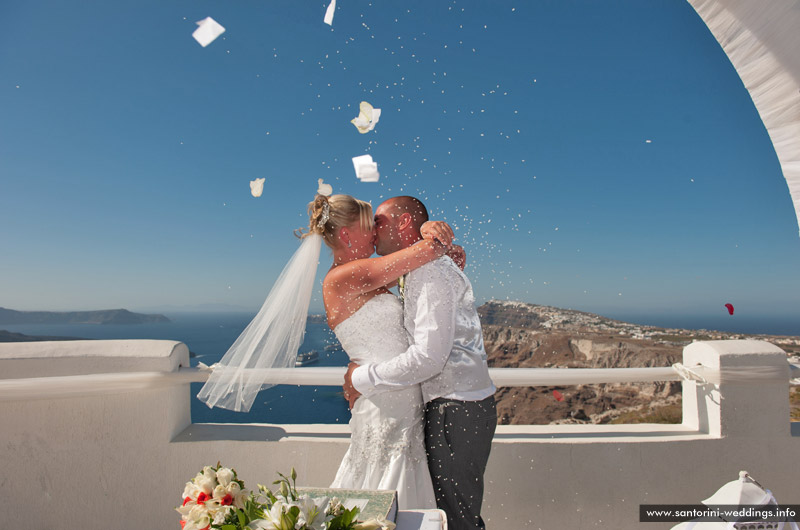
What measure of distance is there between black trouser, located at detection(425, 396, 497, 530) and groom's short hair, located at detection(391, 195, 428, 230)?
791 millimetres

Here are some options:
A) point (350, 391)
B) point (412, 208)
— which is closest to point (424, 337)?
point (350, 391)

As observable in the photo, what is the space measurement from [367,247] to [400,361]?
0.56m

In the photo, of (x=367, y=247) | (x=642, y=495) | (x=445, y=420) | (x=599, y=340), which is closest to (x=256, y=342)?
(x=367, y=247)

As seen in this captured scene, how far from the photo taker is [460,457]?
6.15 ft

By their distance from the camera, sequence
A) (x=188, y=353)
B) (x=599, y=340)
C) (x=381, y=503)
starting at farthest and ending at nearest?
(x=599, y=340)
(x=188, y=353)
(x=381, y=503)

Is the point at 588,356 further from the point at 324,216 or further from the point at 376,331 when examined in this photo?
the point at 324,216

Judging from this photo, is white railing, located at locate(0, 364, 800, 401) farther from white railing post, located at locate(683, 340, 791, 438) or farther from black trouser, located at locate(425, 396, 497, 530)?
black trouser, located at locate(425, 396, 497, 530)

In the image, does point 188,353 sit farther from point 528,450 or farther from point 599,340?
point 599,340

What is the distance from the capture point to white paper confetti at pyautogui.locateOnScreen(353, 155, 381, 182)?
8.76 ft

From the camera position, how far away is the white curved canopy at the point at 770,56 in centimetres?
123

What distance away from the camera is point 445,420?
1908 mm

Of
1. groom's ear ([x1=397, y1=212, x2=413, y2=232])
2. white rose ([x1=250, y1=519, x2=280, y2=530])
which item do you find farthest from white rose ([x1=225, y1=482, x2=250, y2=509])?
groom's ear ([x1=397, y1=212, x2=413, y2=232])

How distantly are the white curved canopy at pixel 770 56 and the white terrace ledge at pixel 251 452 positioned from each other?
1535mm

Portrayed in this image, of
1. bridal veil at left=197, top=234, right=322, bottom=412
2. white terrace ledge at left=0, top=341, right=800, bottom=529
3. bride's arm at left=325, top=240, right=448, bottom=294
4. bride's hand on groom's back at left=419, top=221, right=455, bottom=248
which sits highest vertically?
bride's hand on groom's back at left=419, top=221, right=455, bottom=248
